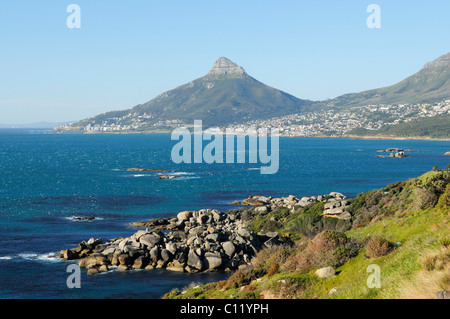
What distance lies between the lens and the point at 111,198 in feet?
246

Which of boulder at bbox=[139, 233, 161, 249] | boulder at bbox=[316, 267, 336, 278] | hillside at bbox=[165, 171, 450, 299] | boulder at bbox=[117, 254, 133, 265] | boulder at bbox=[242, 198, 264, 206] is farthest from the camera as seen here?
boulder at bbox=[242, 198, 264, 206]

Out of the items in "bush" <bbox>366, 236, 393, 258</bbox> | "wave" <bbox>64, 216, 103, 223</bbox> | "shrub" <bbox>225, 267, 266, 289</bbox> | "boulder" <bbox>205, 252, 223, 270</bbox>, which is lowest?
"wave" <bbox>64, 216, 103, 223</bbox>

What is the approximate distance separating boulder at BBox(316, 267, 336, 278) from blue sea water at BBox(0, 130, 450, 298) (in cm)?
1426

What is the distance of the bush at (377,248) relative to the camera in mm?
20250

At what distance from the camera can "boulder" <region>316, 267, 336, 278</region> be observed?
65.5 ft

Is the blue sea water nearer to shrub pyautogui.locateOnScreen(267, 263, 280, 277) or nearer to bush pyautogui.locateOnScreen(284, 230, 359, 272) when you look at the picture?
shrub pyautogui.locateOnScreen(267, 263, 280, 277)

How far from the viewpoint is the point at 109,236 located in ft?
159

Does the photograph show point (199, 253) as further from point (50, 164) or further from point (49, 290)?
point (50, 164)

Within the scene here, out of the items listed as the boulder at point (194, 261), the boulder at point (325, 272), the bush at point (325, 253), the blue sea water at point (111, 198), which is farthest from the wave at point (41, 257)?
the boulder at point (325, 272)

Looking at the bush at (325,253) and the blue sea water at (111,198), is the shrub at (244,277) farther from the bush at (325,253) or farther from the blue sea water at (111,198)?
the blue sea water at (111,198)

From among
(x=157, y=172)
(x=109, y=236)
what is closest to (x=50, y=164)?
(x=157, y=172)

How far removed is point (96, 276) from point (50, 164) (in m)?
107

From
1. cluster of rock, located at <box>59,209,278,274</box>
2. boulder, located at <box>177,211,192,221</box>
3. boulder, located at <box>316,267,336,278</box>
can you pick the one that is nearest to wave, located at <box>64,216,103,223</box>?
boulder, located at <box>177,211,192,221</box>

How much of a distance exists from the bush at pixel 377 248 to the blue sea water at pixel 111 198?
15489mm
